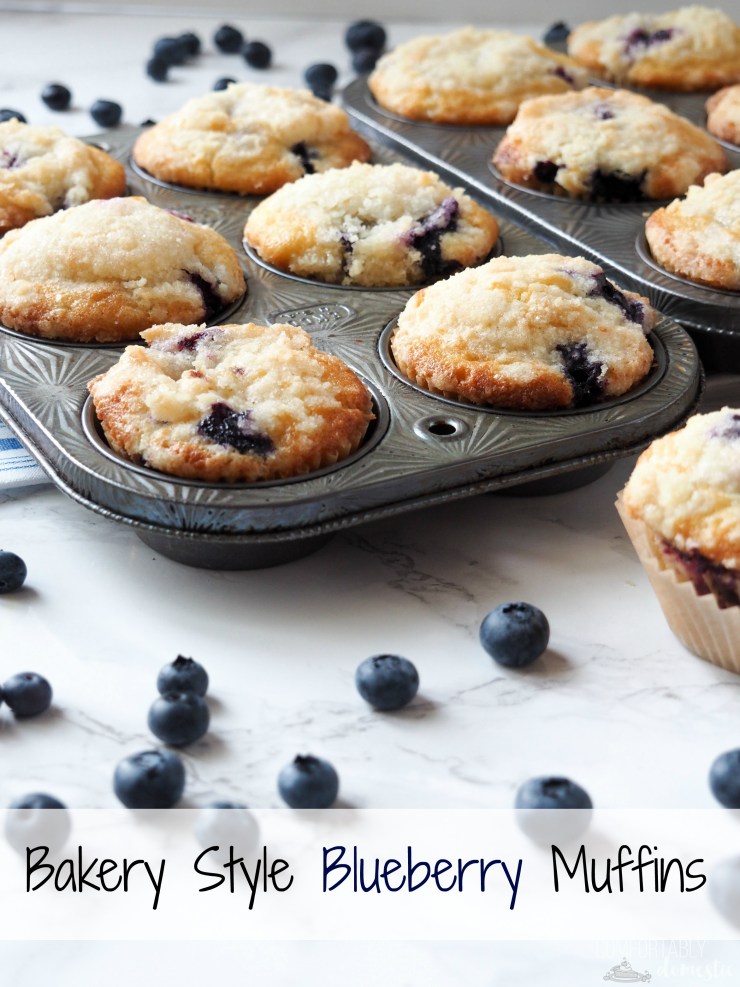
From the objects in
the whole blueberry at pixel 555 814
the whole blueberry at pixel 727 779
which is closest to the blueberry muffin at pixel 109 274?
the whole blueberry at pixel 555 814

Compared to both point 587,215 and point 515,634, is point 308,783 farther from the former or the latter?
point 587,215

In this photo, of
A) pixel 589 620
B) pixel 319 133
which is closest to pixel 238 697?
pixel 589 620

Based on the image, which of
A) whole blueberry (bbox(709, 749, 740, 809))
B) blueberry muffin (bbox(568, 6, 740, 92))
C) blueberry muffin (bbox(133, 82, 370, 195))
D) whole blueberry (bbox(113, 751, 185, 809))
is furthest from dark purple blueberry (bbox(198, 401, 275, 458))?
blueberry muffin (bbox(568, 6, 740, 92))

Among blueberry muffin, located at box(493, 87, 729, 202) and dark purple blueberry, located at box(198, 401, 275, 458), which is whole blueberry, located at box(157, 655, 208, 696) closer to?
dark purple blueberry, located at box(198, 401, 275, 458)

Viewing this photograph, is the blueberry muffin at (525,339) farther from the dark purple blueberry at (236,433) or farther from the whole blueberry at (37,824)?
the whole blueberry at (37,824)

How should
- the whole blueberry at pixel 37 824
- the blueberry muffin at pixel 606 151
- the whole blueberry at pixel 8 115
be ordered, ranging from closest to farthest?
the whole blueberry at pixel 37 824 < the blueberry muffin at pixel 606 151 < the whole blueberry at pixel 8 115

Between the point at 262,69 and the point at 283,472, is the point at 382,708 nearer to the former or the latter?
the point at 283,472
